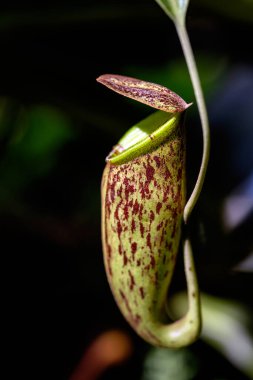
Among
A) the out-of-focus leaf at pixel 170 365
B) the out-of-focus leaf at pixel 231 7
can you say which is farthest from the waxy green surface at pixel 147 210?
the out-of-focus leaf at pixel 170 365

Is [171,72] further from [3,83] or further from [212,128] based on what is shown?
[3,83]

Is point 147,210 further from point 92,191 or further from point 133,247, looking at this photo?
point 92,191

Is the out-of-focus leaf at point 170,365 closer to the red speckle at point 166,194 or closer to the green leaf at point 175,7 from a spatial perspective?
the red speckle at point 166,194

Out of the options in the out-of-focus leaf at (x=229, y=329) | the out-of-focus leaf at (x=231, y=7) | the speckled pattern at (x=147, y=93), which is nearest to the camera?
the speckled pattern at (x=147, y=93)

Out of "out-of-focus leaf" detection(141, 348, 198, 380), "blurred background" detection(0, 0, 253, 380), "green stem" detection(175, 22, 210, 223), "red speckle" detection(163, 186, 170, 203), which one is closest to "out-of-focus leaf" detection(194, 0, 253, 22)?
"blurred background" detection(0, 0, 253, 380)

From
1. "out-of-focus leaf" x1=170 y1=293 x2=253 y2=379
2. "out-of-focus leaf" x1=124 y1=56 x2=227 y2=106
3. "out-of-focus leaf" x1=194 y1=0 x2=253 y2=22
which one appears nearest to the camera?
"out-of-focus leaf" x1=194 y1=0 x2=253 y2=22

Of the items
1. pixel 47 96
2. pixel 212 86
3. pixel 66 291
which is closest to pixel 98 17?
pixel 47 96

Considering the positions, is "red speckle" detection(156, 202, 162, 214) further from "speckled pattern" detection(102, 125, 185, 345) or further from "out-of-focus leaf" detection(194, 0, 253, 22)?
"out-of-focus leaf" detection(194, 0, 253, 22)
